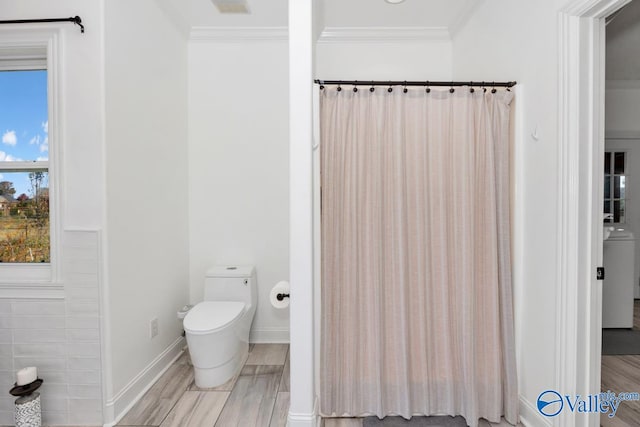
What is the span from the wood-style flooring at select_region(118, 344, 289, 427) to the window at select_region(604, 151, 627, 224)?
4862 millimetres

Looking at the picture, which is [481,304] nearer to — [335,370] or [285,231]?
[335,370]

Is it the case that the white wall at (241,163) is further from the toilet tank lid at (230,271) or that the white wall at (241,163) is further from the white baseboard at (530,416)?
the white baseboard at (530,416)

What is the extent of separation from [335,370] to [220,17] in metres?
2.79

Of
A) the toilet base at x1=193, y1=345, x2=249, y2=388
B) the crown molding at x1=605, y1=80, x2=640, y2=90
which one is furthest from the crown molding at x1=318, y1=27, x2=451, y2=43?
the toilet base at x1=193, y1=345, x2=249, y2=388

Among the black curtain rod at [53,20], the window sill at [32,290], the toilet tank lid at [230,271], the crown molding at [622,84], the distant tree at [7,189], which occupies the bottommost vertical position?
the toilet tank lid at [230,271]

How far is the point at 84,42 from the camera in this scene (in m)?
Result: 1.87

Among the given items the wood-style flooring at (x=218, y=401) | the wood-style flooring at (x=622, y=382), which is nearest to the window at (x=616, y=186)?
the wood-style flooring at (x=622, y=382)

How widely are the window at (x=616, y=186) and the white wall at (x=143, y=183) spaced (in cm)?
537

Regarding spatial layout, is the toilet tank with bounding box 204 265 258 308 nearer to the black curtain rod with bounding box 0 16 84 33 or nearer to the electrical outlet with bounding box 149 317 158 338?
the electrical outlet with bounding box 149 317 158 338

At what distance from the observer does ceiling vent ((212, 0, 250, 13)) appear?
2.57 metres

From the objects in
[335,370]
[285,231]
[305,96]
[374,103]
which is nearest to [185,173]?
[285,231]

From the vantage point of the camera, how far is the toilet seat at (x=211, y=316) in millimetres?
2181

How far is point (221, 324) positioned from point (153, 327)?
55 centimetres

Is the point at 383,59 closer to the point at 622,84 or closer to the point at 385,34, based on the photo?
the point at 385,34
